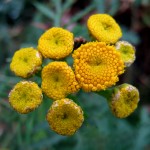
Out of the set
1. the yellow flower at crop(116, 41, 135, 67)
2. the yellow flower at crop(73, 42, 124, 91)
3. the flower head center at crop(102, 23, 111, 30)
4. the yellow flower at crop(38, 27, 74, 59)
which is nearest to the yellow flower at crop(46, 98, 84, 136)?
the yellow flower at crop(73, 42, 124, 91)

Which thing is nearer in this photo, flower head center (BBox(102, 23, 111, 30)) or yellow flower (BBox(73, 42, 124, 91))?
yellow flower (BBox(73, 42, 124, 91))

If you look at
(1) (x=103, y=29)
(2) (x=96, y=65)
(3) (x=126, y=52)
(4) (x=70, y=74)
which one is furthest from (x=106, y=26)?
(4) (x=70, y=74)

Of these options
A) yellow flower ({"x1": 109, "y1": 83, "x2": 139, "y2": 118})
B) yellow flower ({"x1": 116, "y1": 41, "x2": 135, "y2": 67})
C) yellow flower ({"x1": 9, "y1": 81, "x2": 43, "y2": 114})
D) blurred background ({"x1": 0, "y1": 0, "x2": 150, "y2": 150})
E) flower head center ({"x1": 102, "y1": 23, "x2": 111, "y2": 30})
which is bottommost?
blurred background ({"x1": 0, "y1": 0, "x2": 150, "y2": 150})

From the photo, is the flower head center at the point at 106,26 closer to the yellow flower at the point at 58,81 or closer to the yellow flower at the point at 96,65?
the yellow flower at the point at 96,65

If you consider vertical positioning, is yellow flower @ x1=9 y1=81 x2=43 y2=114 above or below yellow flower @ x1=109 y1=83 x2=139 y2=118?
above

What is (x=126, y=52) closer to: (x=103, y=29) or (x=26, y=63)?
(x=103, y=29)

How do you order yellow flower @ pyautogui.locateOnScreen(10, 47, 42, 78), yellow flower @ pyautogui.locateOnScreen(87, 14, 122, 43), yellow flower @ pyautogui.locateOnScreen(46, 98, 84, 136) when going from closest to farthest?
1. yellow flower @ pyautogui.locateOnScreen(46, 98, 84, 136)
2. yellow flower @ pyautogui.locateOnScreen(10, 47, 42, 78)
3. yellow flower @ pyautogui.locateOnScreen(87, 14, 122, 43)

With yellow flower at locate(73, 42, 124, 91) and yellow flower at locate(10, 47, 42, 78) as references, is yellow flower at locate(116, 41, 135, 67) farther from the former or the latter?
yellow flower at locate(10, 47, 42, 78)
